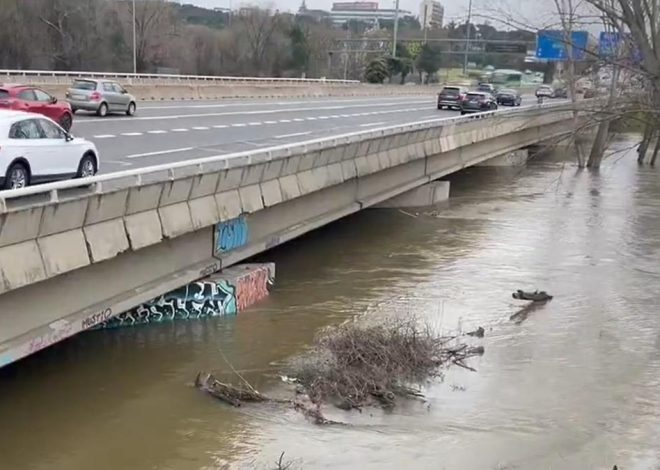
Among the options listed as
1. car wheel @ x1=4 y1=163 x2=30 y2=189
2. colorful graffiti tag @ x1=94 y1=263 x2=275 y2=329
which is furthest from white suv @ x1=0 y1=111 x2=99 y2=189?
colorful graffiti tag @ x1=94 y1=263 x2=275 y2=329

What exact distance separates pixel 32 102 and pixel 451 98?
38.1 metres

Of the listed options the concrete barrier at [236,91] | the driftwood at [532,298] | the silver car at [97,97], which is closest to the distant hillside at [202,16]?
the concrete barrier at [236,91]

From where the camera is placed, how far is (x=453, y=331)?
16953 millimetres

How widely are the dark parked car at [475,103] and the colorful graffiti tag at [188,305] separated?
40.2 m

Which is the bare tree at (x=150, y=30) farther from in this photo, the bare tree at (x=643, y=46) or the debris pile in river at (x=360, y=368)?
the bare tree at (x=643, y=46)

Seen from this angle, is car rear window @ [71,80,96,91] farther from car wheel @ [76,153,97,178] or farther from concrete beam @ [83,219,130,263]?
concrete beam @ [83,219,130,263]

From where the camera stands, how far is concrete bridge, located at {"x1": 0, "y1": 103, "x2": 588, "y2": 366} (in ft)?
35.0

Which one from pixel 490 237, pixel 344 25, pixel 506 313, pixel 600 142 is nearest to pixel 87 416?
pixel 506 313

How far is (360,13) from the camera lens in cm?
16400

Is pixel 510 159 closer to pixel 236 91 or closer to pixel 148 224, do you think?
pixel 236 91

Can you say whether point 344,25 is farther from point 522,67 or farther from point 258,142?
point 258,142

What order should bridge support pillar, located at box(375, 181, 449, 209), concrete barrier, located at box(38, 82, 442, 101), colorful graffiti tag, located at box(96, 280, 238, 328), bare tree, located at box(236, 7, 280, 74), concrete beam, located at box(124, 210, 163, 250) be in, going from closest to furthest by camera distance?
concrete beam, located at box(124, 210, 163, 250) < colorful graffiti tag, located at box(96, 280, 238, 328) < bridge support pillar, located at box(375, 181, 449, 209) < concrete barrier, located at box(38, 82, 442, 101) < bare tree, located at box(236, 7, 280, 74)

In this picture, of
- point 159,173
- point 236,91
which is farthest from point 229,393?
point 236,91

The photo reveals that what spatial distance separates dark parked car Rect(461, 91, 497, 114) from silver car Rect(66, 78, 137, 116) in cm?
2664
